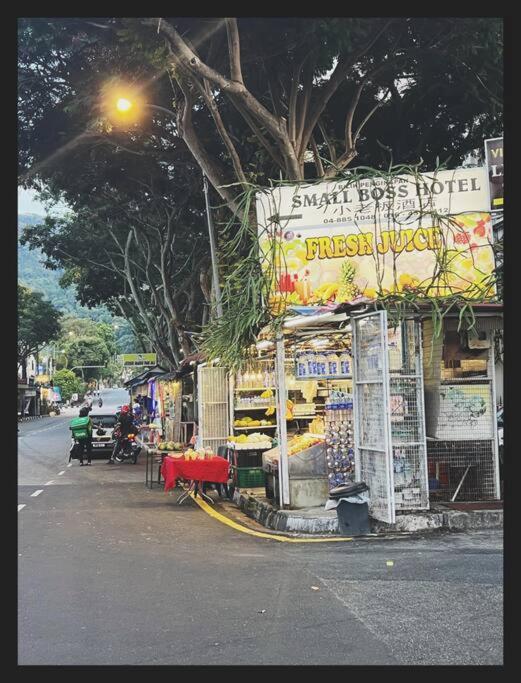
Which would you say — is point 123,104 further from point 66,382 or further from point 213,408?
point 66,382

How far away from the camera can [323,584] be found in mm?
7199

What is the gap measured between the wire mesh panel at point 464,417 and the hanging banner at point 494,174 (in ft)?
7.07

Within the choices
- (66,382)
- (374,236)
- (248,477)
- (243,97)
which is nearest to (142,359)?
(248,477)

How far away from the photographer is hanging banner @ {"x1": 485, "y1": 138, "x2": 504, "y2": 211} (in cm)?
1159

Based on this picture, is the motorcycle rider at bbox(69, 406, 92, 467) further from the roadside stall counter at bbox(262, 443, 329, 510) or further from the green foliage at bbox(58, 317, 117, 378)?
the green foliage at bbox(58, 317, 117, 378)

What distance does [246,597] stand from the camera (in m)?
6.73

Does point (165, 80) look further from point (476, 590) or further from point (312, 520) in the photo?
point (476, 590)

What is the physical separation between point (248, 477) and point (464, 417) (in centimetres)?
525

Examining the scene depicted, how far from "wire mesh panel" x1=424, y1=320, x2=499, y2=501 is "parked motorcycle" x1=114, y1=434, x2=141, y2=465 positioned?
14.2 m

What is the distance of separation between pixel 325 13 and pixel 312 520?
25.0 ft

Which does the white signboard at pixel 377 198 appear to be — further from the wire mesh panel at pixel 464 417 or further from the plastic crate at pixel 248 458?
the plastic crate at pixel 248 458

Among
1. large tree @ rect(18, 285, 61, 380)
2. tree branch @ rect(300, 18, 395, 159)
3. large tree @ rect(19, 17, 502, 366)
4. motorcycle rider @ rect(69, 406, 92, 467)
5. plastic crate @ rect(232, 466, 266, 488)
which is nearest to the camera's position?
plastic crate @ rect(232, 466, 266, 488)

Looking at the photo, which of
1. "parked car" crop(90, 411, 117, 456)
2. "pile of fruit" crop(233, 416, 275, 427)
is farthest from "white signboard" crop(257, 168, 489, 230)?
"parked car" crop(90, 411, 117, 456)

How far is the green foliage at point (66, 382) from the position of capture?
4208 inches
